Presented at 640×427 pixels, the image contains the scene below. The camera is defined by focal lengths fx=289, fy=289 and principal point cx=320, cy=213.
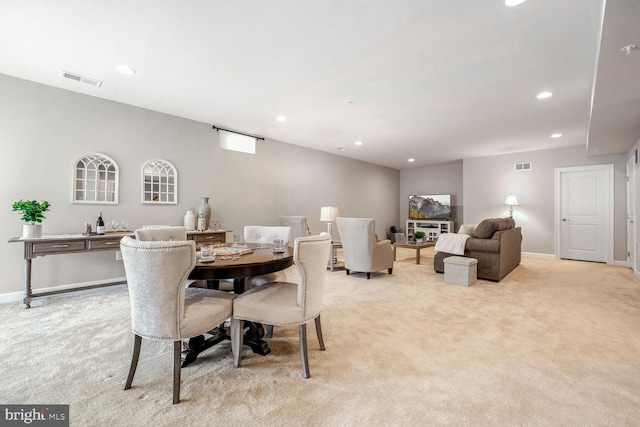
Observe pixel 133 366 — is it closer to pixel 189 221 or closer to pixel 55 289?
pixel 55 289

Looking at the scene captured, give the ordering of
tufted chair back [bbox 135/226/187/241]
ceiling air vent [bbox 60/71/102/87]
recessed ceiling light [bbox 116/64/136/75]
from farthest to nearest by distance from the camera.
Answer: ceiling air vent [bbox 60/71/102/87] < recessed ceiling light [bbox 116/64/136/75] < tufted chair back [bbox 135/226/187/241]

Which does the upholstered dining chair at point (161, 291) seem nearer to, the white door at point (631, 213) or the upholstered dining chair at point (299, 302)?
the upholstered dining chair at point (299, 302)

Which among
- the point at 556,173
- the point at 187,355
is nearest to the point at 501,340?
the point at 187,355

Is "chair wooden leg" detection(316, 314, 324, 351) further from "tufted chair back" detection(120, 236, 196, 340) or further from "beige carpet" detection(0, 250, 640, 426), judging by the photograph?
"tufted chair back" detection(120, 236, 196, 340)

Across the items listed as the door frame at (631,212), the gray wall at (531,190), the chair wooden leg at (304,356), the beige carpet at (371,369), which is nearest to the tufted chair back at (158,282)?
the beige carpet at (371,369)

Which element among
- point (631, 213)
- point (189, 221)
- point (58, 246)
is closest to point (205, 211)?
point (189, 221)

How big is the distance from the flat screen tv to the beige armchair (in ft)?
16.2

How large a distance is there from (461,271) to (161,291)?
12.7ft

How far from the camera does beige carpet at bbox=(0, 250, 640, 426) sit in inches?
60.1

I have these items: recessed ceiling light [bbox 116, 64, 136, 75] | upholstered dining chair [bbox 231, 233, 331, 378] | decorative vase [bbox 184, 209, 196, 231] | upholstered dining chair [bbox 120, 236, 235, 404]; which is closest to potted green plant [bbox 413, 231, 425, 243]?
decorative vase [bbox 184, 209, 196, 231]

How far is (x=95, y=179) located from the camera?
389 centimetres

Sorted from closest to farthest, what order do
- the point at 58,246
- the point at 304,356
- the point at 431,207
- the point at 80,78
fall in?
the point at 304,356 < the point at 58,246 < the point at 80,78 < the point at 431,207

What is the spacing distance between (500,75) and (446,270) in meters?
2.62

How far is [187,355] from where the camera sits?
2.03 metres
